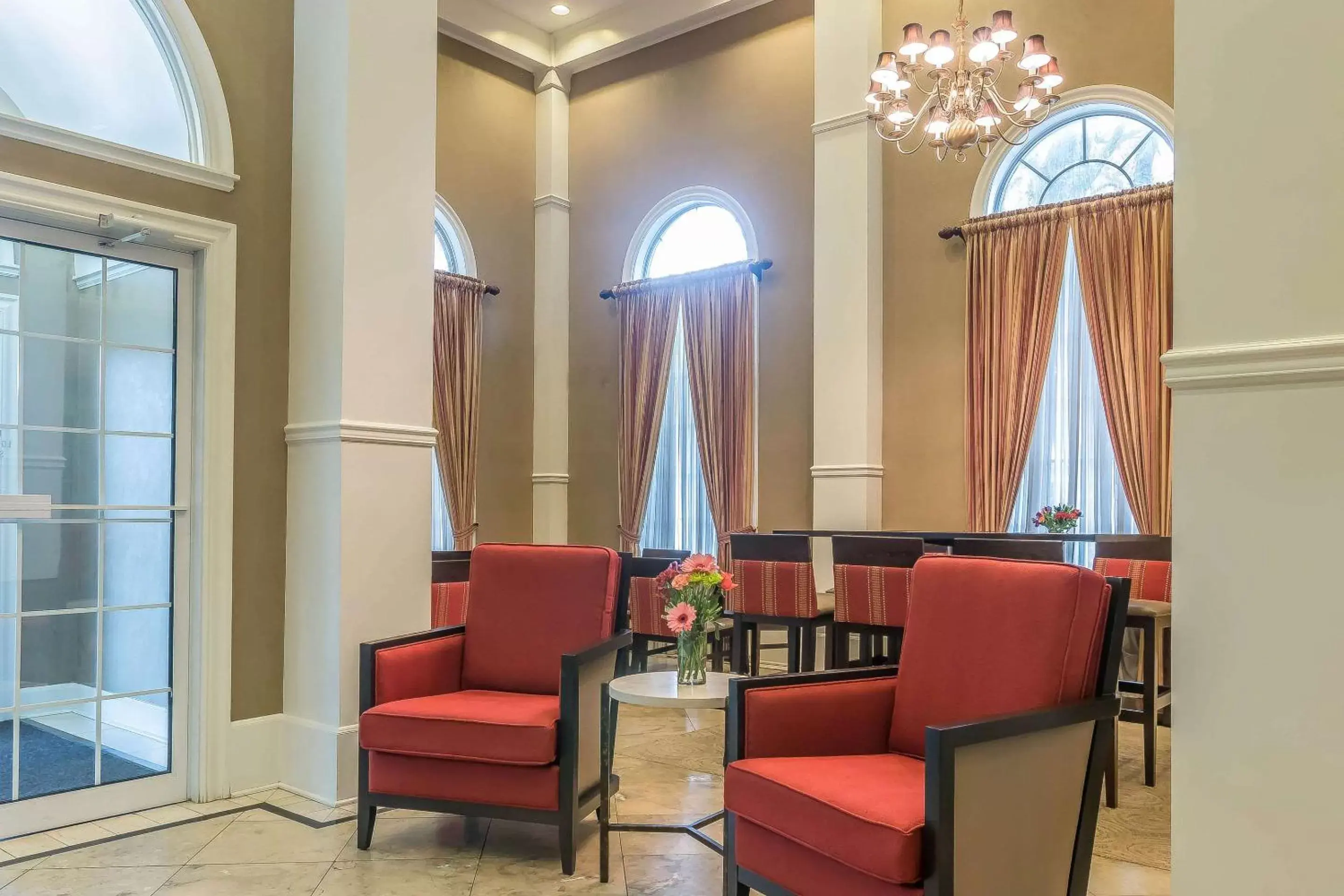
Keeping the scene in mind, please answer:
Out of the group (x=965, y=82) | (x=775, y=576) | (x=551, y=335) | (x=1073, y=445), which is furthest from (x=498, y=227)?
(x=1073, y=445)

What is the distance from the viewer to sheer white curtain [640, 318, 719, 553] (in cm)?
712

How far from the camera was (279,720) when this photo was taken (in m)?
3.81

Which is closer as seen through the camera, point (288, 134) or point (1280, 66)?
point (1280, 66)

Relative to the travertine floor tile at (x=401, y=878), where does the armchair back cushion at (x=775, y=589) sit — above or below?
above

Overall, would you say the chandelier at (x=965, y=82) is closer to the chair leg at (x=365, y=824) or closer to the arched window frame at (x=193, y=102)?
the arched window frame at (x=193, y=102)

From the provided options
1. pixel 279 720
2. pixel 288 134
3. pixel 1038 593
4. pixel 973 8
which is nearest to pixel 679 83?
pixel 973 8

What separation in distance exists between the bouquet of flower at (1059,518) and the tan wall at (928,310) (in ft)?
2.10

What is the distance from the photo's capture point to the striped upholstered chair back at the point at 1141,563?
402 cm

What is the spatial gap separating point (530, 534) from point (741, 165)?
3.36m

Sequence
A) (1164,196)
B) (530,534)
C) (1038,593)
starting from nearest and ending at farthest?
(1038,593)
(1164,196)
(530,534)

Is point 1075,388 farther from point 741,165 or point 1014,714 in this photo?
point 1014,714

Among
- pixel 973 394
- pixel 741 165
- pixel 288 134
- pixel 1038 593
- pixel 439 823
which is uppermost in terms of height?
pixel 741 165

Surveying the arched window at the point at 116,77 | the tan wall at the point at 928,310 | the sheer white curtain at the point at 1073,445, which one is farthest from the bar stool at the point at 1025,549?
the arched window at the point at 116,77

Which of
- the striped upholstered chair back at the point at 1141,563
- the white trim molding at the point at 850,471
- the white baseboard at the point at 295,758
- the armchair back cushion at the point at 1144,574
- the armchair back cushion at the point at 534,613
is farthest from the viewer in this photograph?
the white trim molding at the point at 850,471
